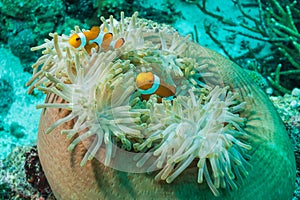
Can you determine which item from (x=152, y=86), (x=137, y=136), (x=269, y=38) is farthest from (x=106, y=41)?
(x=269, y=38)

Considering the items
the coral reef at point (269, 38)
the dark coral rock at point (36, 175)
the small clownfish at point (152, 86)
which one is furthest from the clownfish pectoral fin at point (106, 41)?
the coral reef at point (269, 38)

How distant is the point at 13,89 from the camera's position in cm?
237

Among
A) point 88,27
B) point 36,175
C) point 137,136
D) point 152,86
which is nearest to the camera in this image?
point 137,136

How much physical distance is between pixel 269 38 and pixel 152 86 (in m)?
1.67

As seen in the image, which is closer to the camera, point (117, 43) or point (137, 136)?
point (137, 136)

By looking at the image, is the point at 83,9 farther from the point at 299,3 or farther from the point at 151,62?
the point at 299,3

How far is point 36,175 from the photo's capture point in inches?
64.2

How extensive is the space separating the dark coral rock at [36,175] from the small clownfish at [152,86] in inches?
23.9

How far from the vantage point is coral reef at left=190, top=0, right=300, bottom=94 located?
2615 millimetres

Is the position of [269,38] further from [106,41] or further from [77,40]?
[77,40]

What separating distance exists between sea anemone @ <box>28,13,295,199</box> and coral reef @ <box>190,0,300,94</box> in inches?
51.3

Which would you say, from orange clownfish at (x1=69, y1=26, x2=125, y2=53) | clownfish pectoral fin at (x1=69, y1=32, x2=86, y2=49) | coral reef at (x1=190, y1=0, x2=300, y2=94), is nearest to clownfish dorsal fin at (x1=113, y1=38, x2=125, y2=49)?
orange clownfish at (x1=69, y1=26, x2=125, y2=53)

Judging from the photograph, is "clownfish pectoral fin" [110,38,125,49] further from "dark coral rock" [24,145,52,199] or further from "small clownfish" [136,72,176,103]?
"dark coral rock" [24,145,52,199]

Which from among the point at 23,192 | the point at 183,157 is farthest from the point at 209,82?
the point at 23,192
